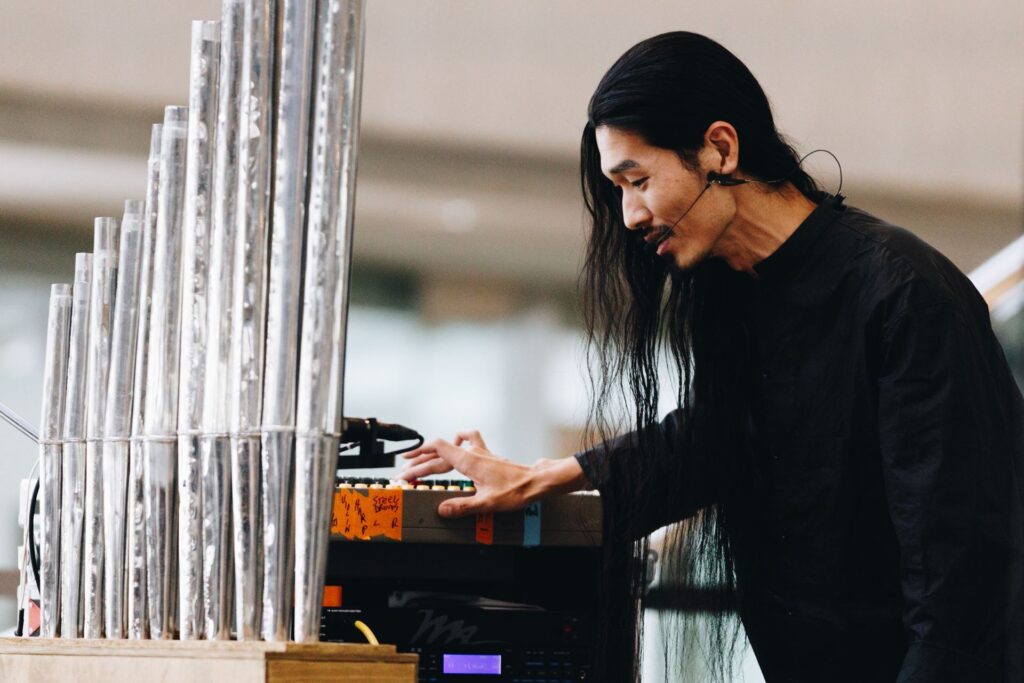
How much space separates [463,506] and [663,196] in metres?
0.46

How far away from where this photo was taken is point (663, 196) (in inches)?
62.4

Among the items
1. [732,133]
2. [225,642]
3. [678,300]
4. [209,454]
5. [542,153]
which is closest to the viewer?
[225,642]

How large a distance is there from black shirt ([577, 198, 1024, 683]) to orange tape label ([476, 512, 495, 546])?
158 millimetres

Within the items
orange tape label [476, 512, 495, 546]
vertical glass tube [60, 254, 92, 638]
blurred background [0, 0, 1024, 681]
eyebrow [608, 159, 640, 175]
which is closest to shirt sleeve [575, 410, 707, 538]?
orange tape label [476, 512, 495, 546]

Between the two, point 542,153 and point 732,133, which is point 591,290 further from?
point 542,153

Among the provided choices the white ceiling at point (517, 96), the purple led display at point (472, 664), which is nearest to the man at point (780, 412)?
the purple led display at point (472, 664)

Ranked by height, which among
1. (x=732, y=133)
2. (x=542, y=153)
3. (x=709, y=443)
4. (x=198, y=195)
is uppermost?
(x=542, y=153)

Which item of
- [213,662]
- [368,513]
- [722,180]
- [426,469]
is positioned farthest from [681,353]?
[213,662]

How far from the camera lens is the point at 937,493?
136cm

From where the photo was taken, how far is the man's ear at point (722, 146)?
1.60 meters

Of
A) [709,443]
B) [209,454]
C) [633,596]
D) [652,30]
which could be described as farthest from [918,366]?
[652,30]

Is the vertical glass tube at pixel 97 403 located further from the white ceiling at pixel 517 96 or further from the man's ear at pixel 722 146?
the white ceiling at pixel 517 96

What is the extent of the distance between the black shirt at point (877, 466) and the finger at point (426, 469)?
0.19 meters

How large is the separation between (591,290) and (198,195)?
778mm
